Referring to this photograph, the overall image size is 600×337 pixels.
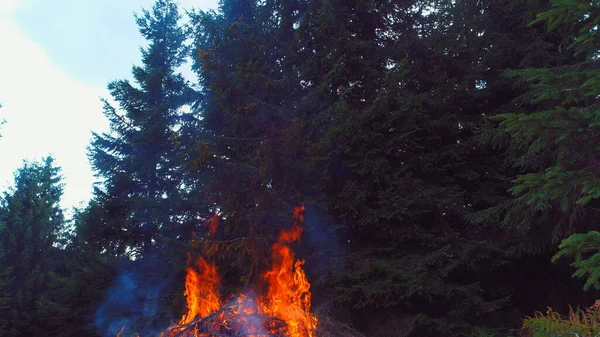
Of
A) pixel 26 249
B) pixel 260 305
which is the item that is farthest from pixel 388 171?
pixel 26 249

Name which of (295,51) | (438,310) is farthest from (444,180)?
(295,51)

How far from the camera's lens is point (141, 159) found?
12891 millimetres

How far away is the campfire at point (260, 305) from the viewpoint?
523cm

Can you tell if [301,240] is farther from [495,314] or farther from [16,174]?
[16,174]

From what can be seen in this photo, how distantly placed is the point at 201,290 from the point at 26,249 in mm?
→ 15372

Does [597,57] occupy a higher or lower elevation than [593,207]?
higher

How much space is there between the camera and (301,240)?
7328 mm

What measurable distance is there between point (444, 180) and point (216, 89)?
4.60 metres

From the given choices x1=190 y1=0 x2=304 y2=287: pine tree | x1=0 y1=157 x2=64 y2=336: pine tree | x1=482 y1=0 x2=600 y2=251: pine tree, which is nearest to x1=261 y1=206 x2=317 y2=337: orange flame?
x1=190 y1=0 x2=304 y2=287: pine tree

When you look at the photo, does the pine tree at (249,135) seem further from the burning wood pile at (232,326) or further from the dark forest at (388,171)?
the burning wood pile at (232,326)

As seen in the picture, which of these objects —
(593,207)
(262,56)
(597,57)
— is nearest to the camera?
(597,57)

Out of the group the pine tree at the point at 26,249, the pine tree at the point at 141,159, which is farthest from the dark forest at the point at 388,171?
the pine tree at the point at 26,249

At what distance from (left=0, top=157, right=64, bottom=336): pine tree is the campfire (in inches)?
402

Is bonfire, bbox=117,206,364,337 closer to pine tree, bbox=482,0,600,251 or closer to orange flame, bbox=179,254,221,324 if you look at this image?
orange flame, bbox=179,254,221,324
